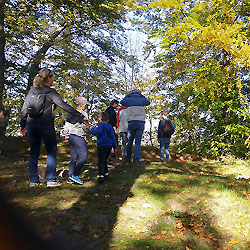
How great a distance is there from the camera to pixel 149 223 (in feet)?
12.6

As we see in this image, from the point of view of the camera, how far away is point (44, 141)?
480 cm

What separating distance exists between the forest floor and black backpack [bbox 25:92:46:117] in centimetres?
148

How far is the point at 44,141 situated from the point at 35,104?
726mm

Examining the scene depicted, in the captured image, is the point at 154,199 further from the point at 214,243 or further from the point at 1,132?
the point at 1,132

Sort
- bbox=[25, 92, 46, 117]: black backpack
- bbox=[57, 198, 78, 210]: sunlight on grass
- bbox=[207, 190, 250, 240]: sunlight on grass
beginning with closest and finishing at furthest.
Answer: bbox=[207, 190, 250, 240]: sunlight on grass
bbox=[57, 198, 78, 210]: sunlight on grass
bbox=[25, 92, 46, 117]: black backpack

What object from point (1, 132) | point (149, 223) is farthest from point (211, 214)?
point (1, 132)

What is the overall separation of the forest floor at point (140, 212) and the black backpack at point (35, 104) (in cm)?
148

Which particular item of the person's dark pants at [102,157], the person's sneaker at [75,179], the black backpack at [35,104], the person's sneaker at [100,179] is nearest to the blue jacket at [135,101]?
the person's dark pants at [102,157]

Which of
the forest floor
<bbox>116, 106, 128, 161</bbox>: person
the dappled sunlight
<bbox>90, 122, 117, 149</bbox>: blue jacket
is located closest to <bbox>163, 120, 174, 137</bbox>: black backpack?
<bbox>116, 106, 128, 161</bbox>: person

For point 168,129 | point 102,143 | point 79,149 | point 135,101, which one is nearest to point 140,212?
point 79,149

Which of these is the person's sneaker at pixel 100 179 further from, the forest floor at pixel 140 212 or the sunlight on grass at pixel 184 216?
the sunlight on grass at pixel 184 216

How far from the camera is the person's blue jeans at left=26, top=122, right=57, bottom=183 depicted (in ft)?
15.6

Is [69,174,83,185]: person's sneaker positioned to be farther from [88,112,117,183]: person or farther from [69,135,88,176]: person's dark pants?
[88,112,117,183]: person

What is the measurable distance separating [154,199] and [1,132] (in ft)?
25.6
